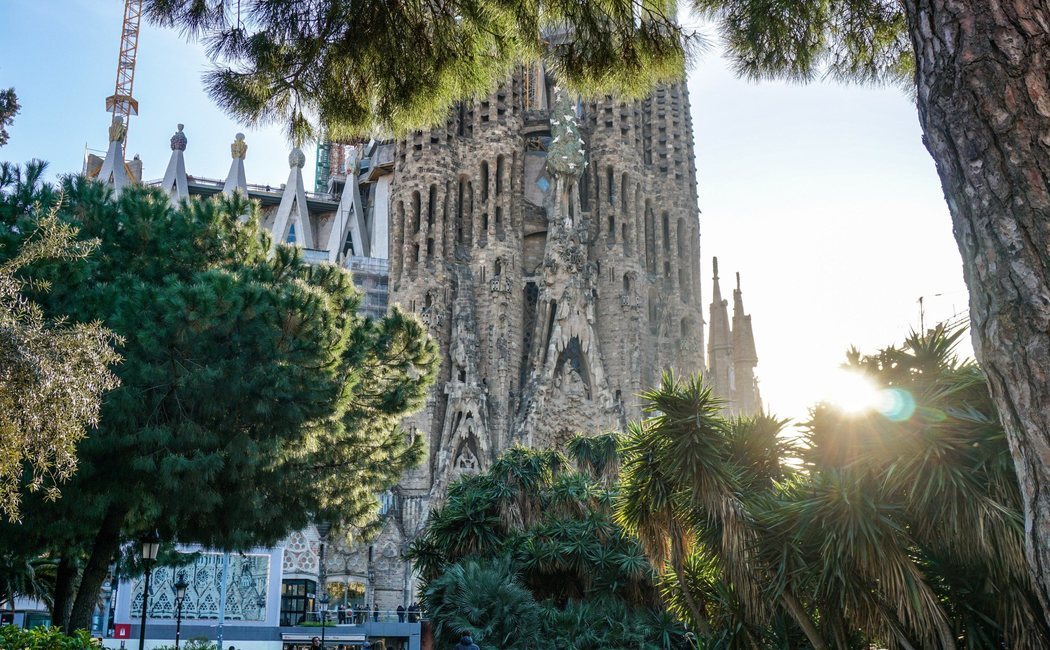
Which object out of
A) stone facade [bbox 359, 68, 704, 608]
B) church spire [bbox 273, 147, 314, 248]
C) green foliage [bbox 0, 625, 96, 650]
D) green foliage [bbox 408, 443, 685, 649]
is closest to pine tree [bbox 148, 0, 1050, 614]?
green foliage [bbox 0, 625, 96, 650]

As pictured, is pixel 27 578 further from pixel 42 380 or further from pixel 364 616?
pixel 42 380

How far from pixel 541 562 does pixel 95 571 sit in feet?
29.3

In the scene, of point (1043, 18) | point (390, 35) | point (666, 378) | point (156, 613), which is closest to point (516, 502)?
point (666, 378)

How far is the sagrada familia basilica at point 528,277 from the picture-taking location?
34.4 metres

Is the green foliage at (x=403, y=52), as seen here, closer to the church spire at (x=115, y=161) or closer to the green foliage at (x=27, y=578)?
the green foliage at (x=27, y=578)

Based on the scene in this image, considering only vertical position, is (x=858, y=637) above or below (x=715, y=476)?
below

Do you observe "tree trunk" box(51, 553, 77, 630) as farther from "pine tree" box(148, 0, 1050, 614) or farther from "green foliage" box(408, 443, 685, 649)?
"pine tree" box(148, 0, 1050, 614)

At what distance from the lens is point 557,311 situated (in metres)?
36.5

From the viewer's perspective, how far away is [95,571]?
574 inches

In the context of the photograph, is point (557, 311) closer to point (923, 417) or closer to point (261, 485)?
point (261, 485)

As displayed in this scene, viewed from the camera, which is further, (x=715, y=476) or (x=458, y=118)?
(x=458, y=118)

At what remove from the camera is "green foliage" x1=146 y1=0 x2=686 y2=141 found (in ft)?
28.8

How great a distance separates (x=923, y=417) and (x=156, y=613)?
26.2 m

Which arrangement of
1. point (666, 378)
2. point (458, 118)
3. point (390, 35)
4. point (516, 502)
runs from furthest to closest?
1. point (458, 118)
2. point (516, 502)
3. point (666, 378)
4. point (390, 35)
